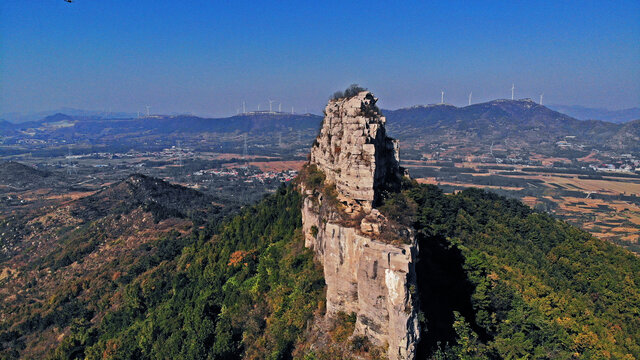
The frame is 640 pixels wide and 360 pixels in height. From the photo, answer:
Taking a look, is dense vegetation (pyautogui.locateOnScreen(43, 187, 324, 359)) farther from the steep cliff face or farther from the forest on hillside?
the steep cliff face

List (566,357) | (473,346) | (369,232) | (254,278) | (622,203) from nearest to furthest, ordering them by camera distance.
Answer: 1. (369,232)
2. (473,346)
3. (566,357)
4. (254,278)
5. (622,203)

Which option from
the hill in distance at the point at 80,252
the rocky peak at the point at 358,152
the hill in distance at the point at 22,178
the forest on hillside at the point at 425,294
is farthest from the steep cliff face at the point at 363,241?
the hill in distance at the point at 22,178

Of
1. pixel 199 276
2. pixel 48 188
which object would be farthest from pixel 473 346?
pixel 48 188

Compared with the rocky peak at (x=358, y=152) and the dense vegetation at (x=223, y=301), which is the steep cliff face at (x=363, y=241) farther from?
the dense vegetation at (x=223, y=301)

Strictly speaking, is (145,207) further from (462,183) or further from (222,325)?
(462,183)

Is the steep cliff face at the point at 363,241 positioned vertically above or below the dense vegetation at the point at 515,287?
above

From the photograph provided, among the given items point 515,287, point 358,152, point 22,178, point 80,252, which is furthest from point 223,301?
point 22,178

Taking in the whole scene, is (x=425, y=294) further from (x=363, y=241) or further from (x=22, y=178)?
(x=22, y=178)
